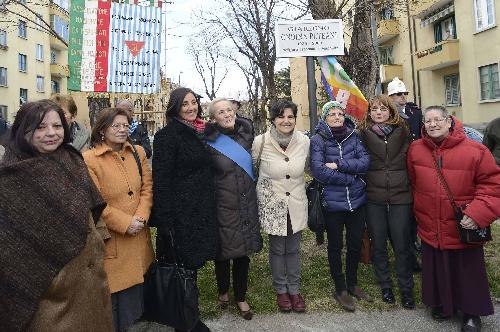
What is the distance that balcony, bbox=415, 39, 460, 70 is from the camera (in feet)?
67.1

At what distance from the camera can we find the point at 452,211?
3443mm

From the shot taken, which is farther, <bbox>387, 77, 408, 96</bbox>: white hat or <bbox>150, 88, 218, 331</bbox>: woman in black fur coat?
<bbox>387, 77, 408, 96</bbox>: white hat

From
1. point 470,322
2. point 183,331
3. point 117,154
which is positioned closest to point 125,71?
point 117,154

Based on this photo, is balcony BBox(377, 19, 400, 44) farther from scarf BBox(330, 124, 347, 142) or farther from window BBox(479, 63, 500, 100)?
scarf BBox(330, 124, 347, 142)

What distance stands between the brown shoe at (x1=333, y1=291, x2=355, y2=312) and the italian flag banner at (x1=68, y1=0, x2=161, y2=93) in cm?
295

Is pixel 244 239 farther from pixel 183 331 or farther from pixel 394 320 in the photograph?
pixel 394 320

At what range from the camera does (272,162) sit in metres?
3.83

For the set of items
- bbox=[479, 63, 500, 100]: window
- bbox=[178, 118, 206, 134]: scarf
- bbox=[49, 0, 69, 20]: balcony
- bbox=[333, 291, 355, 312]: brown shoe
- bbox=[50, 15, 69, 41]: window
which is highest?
bbox=[50, 15, 69, 41]: window

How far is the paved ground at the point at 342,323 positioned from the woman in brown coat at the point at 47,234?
1484 millimetres

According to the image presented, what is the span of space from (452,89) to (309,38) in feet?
68.6

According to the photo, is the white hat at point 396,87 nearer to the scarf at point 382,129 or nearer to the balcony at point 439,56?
the scarf at point 382,129

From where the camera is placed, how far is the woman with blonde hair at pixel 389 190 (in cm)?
390

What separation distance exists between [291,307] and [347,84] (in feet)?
9.01

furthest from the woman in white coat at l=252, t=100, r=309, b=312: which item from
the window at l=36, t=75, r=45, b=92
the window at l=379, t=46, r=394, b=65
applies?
the window at l=36, t=75, r=45, b=92
